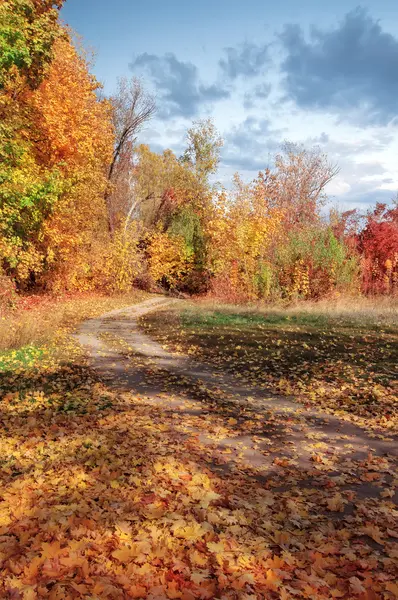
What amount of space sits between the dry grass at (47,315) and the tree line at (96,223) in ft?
3.21

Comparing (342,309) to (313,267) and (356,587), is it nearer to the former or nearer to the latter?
(313,267)

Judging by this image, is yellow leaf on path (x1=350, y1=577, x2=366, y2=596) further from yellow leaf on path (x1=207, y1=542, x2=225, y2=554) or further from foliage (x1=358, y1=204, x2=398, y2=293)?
foliage (x1=358, y1=204, x2=398, y2=293)

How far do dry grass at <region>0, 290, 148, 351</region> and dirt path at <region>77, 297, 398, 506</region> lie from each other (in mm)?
2041

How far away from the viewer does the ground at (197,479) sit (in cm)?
344

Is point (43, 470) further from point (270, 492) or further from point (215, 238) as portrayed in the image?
point (215, 238)

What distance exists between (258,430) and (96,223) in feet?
73.2

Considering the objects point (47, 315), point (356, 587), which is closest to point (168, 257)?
point (47, 315)

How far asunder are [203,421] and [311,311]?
576 inches

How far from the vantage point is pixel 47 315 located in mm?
17016

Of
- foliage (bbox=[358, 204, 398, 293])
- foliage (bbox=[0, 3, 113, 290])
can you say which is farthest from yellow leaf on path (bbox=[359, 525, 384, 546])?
foliage (bbox=[358, 204, 398, 293])

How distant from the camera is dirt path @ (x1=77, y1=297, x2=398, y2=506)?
18.0 feet

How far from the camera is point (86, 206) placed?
24.4 m

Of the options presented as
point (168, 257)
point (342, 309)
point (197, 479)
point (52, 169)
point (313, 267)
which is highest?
point (52, 169)

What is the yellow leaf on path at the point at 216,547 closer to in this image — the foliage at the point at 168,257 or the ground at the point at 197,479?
the ground at the point at 197,479
